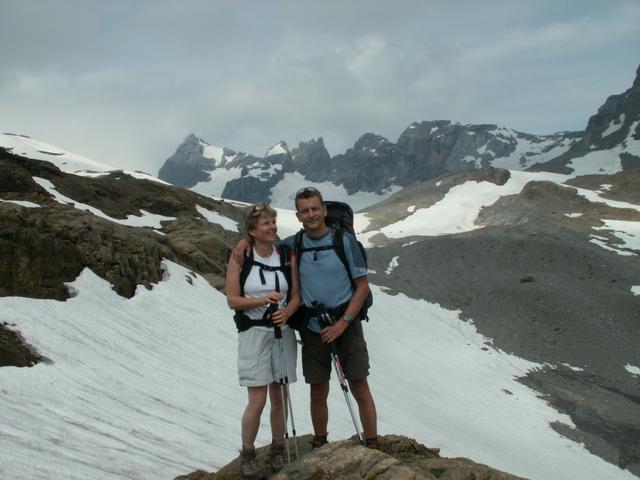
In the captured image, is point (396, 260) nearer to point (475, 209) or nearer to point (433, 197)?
point (475, 209)

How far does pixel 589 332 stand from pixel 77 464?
1681 inches

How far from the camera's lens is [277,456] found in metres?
6.97

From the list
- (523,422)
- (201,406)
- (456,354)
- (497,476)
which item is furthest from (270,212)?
(456,354)

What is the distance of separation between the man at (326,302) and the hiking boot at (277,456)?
0.59 m

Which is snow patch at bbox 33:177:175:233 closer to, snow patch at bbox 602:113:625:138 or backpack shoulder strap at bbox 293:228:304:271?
backpack shoulder strap at bbox 293:228:304:271

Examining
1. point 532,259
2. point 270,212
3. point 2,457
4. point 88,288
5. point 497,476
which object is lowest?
point 532,259

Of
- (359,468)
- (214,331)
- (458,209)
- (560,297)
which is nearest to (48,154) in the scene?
(458,209)

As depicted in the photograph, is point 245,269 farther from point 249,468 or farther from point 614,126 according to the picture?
point 614,126

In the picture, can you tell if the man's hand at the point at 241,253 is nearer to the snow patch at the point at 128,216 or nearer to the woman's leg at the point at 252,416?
the woman's leg at the point at 252,416

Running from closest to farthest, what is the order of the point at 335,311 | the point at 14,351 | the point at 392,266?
the point at 335,311
the point at 14,351
the point at 392,266

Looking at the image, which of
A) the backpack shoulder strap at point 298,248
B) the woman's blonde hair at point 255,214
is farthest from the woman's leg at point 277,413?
the woman's blonde hair at point 255,214

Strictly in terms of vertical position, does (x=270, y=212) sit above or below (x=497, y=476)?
above

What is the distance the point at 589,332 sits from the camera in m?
41.5

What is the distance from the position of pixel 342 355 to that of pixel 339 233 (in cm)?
178
